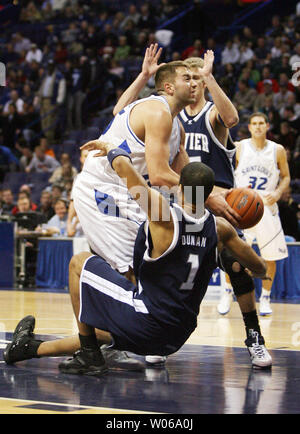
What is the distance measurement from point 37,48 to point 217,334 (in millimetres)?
15359

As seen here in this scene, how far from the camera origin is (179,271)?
4.44m

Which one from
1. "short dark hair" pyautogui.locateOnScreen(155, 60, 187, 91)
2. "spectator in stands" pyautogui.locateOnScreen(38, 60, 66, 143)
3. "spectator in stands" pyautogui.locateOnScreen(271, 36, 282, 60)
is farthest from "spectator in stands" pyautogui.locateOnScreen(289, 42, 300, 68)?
"short dark hair" pyautogui.locateOnScreen(155, 60, 187, 91)

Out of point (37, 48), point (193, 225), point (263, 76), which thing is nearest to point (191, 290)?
point (193, 225)

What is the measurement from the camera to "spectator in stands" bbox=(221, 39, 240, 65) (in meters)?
17.0

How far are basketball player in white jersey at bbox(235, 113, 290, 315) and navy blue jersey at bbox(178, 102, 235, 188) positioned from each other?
2823 mm

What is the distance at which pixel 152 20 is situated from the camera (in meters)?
19.5

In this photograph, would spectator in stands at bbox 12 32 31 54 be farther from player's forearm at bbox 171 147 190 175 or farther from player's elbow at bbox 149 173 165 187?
player's elbow at bbox 149 173 165 187

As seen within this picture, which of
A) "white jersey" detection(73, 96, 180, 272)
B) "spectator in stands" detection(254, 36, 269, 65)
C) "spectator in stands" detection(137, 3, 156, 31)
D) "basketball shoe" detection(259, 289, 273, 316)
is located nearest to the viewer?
"white jersey" detection(73, 96, 180, 272)

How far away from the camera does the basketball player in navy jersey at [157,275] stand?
171 inches

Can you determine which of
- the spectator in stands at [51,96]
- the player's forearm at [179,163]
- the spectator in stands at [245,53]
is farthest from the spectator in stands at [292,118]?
the player's forearm at [179,163]

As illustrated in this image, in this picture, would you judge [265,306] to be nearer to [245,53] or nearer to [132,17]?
[245,53]

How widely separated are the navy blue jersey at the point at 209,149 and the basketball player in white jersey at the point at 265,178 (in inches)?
111
